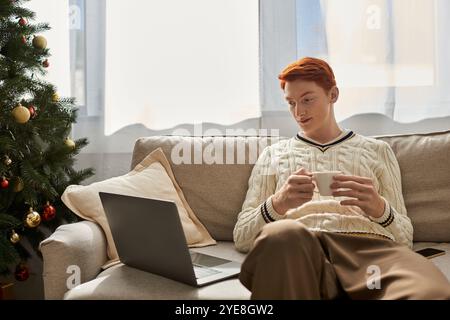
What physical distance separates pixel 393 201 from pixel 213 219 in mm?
699

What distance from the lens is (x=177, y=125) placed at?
252 centimetres

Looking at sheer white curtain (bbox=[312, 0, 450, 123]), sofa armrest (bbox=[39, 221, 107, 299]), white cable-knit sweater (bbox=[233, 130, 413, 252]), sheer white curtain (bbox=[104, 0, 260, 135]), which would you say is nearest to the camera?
sofa armrest (bbox=[39, 221, 107, 299])

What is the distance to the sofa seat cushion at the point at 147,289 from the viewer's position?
1.35 m

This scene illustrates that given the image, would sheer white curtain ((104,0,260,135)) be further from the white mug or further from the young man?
the white mug

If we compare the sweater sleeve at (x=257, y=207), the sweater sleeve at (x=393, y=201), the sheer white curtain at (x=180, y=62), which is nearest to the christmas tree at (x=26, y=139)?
the sheer white curtain at (x=180, y=62)

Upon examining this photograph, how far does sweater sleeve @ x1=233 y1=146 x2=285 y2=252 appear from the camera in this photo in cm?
165

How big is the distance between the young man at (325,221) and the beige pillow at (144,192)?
27 cm

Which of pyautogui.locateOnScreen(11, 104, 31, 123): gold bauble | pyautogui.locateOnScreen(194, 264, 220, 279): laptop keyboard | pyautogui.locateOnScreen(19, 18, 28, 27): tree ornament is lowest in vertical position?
pyautogui.locateOnScreen(194, 264, 220, 279): laptop keyboard

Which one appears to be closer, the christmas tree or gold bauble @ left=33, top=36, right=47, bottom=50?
the christmas tree

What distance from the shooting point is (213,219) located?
207 cm

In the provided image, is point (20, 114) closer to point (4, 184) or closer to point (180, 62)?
point (4, 184)

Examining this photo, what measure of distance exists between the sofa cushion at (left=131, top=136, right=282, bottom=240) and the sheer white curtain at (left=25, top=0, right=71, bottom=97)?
70 cm

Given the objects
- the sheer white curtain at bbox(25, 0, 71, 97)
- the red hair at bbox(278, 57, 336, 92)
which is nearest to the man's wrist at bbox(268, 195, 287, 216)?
the red hair at bbox(278, 57, 336, 92)
